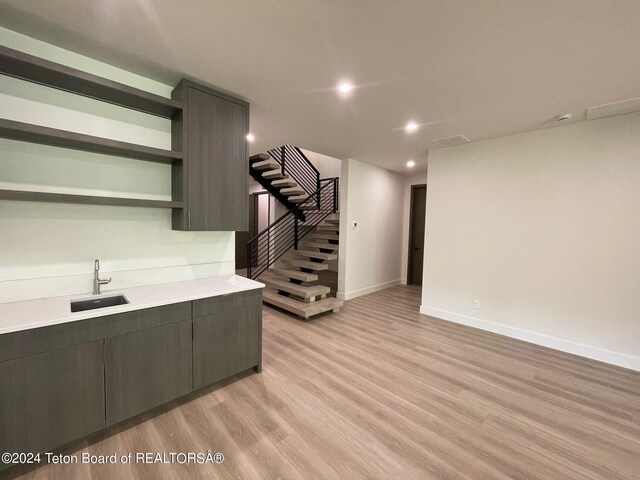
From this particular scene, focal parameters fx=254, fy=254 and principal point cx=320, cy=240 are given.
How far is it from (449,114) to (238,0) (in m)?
2.41

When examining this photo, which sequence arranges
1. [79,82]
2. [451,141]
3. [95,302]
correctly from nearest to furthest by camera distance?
[79,82], [95,302], [451,141]

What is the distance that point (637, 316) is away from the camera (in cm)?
278

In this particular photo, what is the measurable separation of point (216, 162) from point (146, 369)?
5.92ft

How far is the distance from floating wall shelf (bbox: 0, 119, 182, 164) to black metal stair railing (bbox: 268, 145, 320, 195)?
455 cm

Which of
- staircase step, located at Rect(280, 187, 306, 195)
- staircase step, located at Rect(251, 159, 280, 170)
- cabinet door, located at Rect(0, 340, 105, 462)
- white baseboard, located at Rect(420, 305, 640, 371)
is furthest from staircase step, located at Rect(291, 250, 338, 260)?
cabinet door, located at Rect(0, 340, 105, 462)

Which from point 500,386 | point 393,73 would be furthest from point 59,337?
point 500,386

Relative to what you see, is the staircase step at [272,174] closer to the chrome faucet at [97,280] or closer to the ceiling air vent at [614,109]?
the chrome faucet at [97,280]

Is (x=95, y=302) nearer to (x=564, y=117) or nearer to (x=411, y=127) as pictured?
(x=411, y=127)

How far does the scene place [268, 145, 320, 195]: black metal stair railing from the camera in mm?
6734

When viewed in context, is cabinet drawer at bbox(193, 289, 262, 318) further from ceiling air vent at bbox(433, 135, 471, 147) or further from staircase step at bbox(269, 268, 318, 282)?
ceiling air vent at bbox(433, 135, 471, 147)

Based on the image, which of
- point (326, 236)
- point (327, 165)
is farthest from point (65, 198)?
point (327, 165)

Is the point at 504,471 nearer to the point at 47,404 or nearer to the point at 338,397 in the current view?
the point at 338,397

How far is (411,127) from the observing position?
3.31 meters

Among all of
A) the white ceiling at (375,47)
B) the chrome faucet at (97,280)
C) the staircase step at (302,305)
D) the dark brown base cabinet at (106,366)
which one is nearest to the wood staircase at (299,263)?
the staircase step at (302,305)
